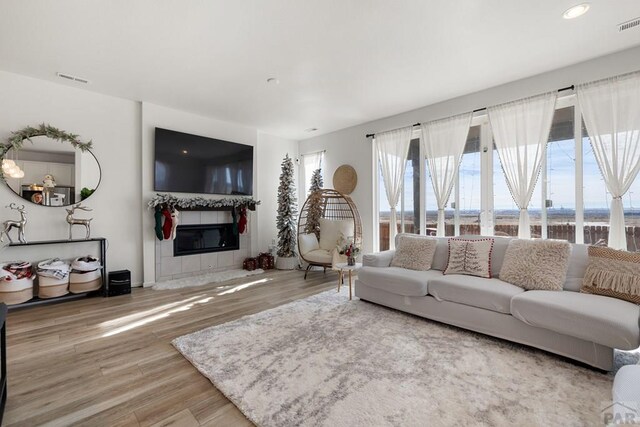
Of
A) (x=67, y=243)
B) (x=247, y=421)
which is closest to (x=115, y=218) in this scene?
(x=67, y=243)

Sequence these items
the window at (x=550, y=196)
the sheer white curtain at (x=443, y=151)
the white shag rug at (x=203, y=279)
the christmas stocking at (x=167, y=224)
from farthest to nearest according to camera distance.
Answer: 1. the christmas stocking at (x=167, y=224)
2. the white shag rug at (x=203, y=279)
3. the sheer white curtain at (x=443, y=151)
4. the window at (x=550, y=196)

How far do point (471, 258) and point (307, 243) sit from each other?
8.94ft

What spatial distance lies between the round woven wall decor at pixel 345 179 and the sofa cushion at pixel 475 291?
2.87 m

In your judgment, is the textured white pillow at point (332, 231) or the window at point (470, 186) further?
the textured white pillow at point (332, 231)

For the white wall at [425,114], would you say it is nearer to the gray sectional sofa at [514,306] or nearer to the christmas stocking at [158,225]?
the gray sectional sofa at [514,306]

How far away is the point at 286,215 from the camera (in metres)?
5.66

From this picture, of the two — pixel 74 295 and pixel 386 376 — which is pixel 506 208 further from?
pixel 74 295

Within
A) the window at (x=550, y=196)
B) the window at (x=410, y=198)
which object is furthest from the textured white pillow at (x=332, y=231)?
the window at (x=550, y=196)

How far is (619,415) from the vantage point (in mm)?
1019

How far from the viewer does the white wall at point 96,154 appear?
136 inches

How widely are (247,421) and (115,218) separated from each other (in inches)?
152

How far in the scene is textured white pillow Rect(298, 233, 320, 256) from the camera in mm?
4992

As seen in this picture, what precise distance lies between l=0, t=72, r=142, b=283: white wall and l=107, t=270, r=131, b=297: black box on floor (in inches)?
15.5

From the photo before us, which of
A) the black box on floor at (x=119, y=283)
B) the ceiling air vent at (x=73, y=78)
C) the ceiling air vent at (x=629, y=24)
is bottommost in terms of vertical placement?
the black box on floor at (x=119, y=283)
